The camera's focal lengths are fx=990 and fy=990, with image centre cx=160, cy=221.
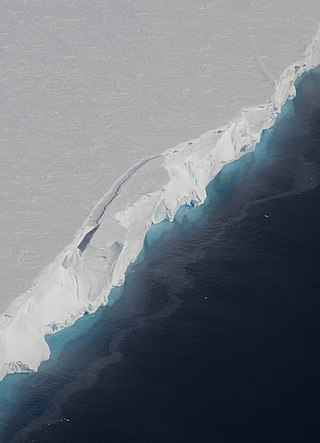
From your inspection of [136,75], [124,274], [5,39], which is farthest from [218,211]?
[5,39]

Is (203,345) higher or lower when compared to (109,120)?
lower

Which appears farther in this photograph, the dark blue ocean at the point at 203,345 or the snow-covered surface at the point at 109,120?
the snow-covered surface at the point at 109,120

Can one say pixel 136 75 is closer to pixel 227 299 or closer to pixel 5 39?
pixel 5 39

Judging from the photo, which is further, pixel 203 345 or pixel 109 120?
pixel 109 120

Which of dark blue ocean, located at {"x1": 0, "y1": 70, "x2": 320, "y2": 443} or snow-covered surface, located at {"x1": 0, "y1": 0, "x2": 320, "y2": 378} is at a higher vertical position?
snow-covered surface, located at {"x1": 0, "y1": 0, "x2": 320, "y2": 378}

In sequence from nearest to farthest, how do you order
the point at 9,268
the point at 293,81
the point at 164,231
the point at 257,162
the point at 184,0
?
the point at 9,268, the point at 164,231, the point at 257,162, the point at 293,81, the point at 184,0
